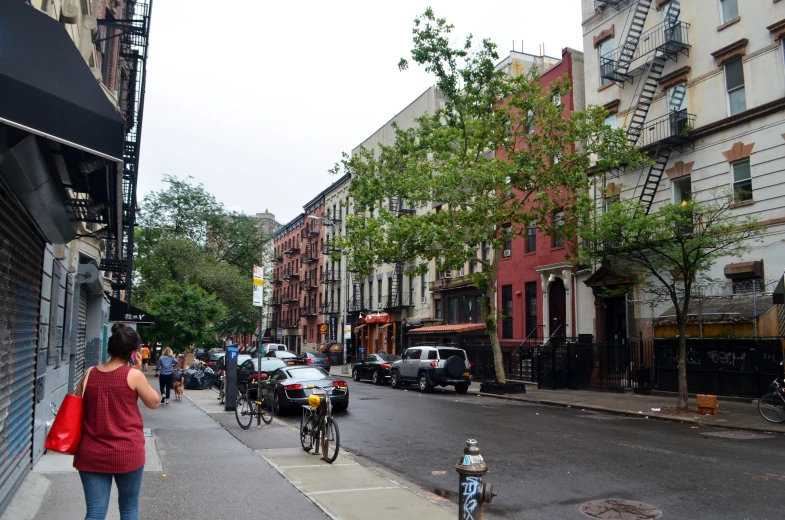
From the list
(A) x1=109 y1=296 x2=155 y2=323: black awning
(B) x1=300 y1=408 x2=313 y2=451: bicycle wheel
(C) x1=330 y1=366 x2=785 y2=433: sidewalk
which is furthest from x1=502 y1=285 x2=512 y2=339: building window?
(B) x1=300 y1=408 x2=313 y2=451: bicycle wheel

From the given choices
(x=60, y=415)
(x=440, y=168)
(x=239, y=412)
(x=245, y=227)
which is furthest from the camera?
(x=245, y=227)

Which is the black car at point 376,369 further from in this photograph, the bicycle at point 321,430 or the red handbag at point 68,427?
the red handbag at point 68,427

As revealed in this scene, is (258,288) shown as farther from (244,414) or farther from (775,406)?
(775,406)

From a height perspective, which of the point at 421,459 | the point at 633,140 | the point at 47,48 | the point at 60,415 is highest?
the point at 633,140

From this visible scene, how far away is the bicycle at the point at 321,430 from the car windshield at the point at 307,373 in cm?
696

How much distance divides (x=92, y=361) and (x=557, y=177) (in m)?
16.6

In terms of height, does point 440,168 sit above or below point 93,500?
above

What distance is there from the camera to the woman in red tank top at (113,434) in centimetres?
432

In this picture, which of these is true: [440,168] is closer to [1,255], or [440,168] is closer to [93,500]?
[1,255]

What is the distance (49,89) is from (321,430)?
6.93 metres

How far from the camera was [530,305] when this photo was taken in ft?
106

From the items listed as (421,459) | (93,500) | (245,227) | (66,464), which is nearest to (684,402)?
(421,459)

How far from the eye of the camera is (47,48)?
207 inches

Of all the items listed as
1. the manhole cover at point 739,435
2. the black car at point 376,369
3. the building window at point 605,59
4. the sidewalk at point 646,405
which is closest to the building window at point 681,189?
the building window at point 605,59
